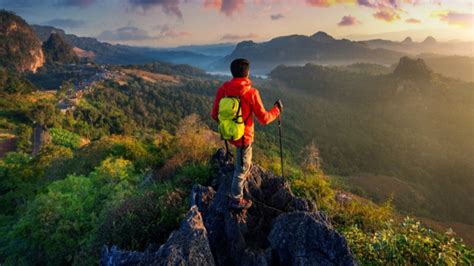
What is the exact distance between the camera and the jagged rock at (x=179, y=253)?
3.91 meters

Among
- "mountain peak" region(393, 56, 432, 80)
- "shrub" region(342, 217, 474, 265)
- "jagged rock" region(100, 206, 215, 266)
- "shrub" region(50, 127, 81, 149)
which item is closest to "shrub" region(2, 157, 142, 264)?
"jagged rock" region(100, 206, 215, 266)

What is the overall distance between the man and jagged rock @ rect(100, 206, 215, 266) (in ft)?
3.40

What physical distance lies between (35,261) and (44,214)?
110cm

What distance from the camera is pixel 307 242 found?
4469 millimetres

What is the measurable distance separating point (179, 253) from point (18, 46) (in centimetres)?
17982

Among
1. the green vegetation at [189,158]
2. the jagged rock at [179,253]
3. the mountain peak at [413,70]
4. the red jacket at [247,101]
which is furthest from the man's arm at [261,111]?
the mountain peak at [413,70]

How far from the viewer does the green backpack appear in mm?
4898

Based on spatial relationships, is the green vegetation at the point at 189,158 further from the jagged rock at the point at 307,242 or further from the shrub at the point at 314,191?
the jagged rock at the point at 307,242

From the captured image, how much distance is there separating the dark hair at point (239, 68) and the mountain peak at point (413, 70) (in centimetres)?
12355

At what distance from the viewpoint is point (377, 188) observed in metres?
42.1

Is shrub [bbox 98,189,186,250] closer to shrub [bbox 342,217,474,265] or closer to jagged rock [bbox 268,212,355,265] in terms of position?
jagged rock [bbox 268,212,355,265]

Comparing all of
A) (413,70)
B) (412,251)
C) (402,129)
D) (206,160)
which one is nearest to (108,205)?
(206,160)

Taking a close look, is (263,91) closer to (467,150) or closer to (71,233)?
(467,150)

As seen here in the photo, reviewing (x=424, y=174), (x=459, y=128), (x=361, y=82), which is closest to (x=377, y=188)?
(x=424, y=174)
